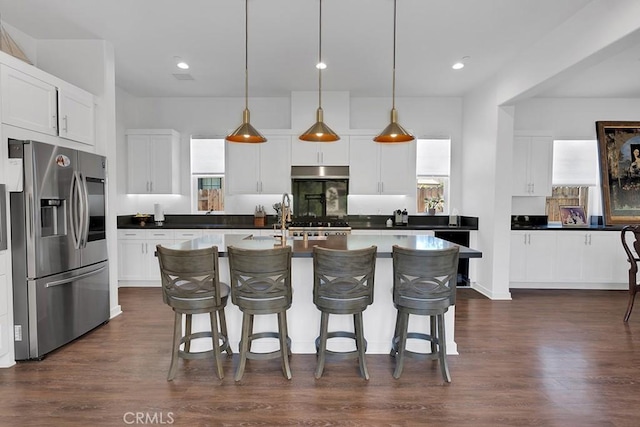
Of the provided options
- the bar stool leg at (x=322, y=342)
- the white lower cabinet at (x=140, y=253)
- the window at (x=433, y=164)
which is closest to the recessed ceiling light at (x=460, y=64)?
the window at (x=433, y=164)

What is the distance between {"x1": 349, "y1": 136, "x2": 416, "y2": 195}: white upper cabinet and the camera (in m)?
5.67

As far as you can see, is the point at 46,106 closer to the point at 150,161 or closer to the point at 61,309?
the point at 61,309

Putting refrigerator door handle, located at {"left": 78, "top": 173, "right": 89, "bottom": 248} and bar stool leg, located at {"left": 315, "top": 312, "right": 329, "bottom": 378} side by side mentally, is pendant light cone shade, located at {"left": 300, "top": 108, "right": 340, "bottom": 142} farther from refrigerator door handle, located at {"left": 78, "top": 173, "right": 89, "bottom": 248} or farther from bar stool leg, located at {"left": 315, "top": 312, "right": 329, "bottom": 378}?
refrigerator door handle, located at {"left": 78, "top": 173, "right": 89, "bottom": 248}

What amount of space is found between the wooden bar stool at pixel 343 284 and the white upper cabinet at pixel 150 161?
402 centimetres

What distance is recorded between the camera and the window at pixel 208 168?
6.05m

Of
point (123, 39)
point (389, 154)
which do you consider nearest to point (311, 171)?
point (389, 154)

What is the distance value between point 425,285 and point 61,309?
319 cm

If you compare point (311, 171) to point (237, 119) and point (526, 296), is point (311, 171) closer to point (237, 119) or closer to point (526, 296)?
point (237, 119)

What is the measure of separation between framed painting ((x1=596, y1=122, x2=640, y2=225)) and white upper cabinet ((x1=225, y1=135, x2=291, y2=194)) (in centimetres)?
507

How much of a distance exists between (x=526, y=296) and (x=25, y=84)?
631cm

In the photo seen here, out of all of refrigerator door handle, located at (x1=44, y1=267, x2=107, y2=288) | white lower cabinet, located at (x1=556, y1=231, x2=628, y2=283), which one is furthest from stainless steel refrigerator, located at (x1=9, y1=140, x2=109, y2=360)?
white lower cabinet, located at (x1=556, y1=231, x2=628, y2=283)

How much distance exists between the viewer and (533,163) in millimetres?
5430

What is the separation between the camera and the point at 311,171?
5.66 m

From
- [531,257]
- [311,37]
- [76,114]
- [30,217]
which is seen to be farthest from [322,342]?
[531,257]
